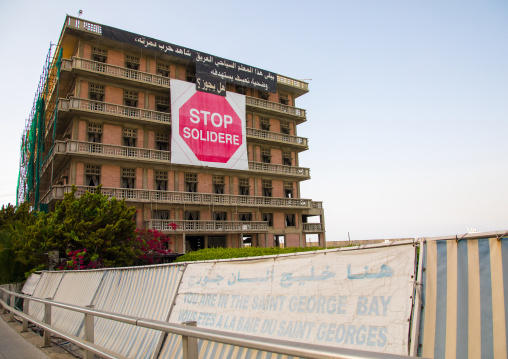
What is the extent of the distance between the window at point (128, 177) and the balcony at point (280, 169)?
10.9m

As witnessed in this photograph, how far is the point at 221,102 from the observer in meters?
33.4

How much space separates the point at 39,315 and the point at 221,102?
25466 mm

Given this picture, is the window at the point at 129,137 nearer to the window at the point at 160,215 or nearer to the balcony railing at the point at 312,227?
the window at the point at 160,215

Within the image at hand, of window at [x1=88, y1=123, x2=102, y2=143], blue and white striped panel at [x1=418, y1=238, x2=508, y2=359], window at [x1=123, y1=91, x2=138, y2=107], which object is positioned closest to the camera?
blue and white striped panel at [x1=418, y1=238, x2=508, y2=359]

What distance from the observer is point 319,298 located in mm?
4035

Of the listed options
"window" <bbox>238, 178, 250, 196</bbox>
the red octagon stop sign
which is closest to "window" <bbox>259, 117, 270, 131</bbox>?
the red octagon stop sign

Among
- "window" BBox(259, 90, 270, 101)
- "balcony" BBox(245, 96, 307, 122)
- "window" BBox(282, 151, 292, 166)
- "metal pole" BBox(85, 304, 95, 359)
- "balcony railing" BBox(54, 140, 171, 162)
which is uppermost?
→ "window" BBox(259, 90, 270, 101)

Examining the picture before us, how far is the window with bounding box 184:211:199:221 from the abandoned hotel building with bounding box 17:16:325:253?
0.28 feet

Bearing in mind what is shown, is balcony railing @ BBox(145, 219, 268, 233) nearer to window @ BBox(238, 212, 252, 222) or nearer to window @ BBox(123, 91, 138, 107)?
window @ BBox(238, 212, 252, 222)

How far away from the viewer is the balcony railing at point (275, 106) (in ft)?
119

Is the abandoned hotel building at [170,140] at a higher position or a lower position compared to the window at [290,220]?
higher

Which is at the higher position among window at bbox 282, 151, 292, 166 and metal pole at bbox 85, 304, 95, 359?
window at bbox 282, 151, 292, 166

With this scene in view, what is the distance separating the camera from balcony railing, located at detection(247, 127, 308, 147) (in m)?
35.8

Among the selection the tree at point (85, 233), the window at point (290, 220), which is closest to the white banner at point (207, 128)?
the window at point (290, 220)
